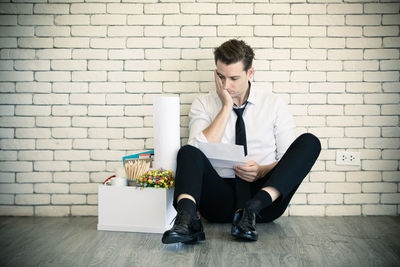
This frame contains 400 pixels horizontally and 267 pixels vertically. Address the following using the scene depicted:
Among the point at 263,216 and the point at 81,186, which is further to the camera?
the point at 81,186

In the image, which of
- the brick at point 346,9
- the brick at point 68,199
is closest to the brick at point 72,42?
the brick at point 68,199

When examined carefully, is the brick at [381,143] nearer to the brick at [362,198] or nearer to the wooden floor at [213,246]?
the brick at [362,198]

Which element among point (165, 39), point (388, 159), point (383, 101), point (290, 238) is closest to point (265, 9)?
point (165, 39)

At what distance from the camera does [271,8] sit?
2637 millimetres

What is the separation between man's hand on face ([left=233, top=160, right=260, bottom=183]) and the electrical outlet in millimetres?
825

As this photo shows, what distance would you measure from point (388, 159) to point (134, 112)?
1991 millimetres

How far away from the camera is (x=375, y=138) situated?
2672 mm

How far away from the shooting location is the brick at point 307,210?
2.68 meters

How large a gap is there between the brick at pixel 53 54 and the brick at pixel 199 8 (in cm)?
95

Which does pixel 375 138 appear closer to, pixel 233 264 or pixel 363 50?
pixel 363 50

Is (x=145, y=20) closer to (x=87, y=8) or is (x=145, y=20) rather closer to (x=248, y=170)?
(x=87, y=8)

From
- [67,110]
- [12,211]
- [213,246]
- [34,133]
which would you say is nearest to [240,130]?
[213,246]

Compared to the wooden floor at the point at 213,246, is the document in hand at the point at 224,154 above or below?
above

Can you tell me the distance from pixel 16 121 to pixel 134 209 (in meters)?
1.24
